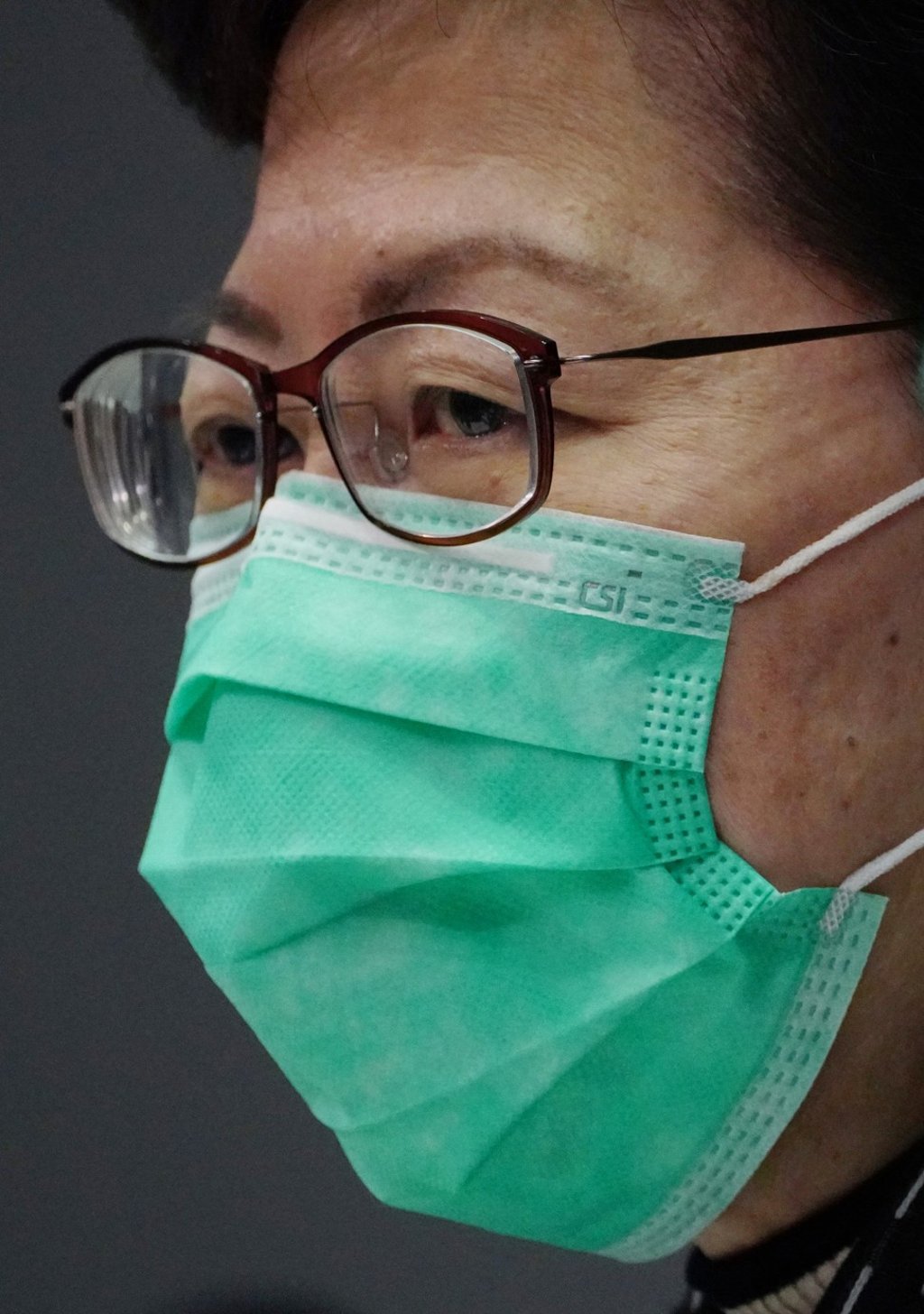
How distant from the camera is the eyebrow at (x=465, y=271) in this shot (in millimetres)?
970

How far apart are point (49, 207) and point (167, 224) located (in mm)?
138

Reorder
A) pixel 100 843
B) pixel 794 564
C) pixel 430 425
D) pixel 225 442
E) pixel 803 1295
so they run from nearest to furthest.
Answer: pixel 794 564 < pixel 430 425 < pixel 803 1295 < pixel 225 442 < pixel 100 843

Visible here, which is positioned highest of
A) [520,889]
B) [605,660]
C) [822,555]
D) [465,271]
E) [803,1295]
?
[465,271]

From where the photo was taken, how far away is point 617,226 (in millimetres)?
970

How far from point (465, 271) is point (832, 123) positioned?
0.26 metres

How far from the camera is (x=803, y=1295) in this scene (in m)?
1.16

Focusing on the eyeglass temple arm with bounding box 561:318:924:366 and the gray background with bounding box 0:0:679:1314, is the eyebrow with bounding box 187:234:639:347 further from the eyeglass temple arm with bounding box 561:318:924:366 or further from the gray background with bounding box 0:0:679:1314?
the gray background with bounding box 0:0:679:1314

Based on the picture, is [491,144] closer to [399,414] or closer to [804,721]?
[399,414]

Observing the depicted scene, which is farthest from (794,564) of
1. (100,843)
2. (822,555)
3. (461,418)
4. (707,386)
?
(100,843)

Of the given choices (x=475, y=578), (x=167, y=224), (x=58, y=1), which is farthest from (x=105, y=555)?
(x=475, y=578)

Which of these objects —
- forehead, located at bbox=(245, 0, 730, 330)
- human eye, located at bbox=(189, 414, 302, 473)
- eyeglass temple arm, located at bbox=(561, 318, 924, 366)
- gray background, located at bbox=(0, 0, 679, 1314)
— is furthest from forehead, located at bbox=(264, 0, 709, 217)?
gray background, located at bbox=(0, 0, 679, 1314)

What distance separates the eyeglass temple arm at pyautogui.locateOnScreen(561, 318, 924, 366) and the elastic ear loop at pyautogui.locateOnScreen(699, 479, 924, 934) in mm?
108

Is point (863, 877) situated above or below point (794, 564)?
below

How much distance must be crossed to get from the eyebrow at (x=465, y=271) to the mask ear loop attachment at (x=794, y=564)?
0.20 m
